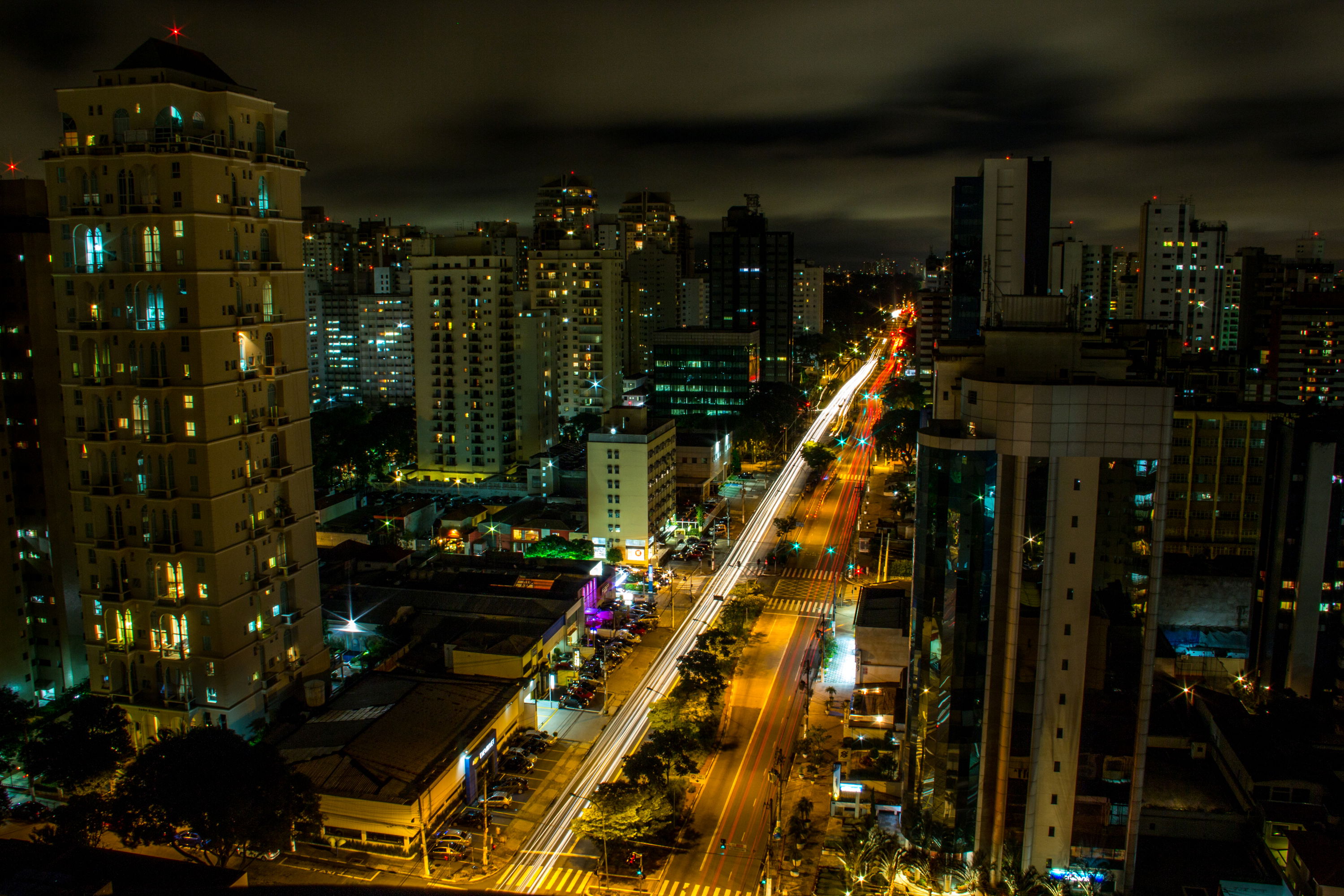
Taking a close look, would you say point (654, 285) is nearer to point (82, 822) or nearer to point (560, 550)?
point (560, 550)

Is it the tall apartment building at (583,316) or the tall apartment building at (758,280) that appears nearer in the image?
the tall apartment building at (583,316)

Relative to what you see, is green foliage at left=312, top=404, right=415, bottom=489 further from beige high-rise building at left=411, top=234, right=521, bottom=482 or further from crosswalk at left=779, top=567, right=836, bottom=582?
crosswalk at left=779, top=567, right=836, bottom=582

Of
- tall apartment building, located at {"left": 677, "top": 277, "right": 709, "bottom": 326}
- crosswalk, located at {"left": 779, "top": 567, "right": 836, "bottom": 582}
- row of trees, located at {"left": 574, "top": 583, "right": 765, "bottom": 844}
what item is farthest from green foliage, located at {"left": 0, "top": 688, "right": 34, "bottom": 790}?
tall apartment building, located at {"left": 677, "top": 277, "right": 709, "bottom": 326}

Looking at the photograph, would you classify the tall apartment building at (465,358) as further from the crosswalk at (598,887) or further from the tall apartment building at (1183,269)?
the tall apartment building at (1183,269)

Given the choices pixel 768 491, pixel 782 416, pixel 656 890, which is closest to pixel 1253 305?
pixel 782 416

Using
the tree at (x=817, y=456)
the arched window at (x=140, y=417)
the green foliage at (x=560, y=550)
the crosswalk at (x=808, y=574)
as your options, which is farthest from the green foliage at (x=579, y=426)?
the arched window at (x=140, y=417)

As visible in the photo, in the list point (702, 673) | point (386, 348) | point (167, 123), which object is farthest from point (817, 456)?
point (386, 348)

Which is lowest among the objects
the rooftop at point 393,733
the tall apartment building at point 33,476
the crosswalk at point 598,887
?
the crosswalk at point 598,887
